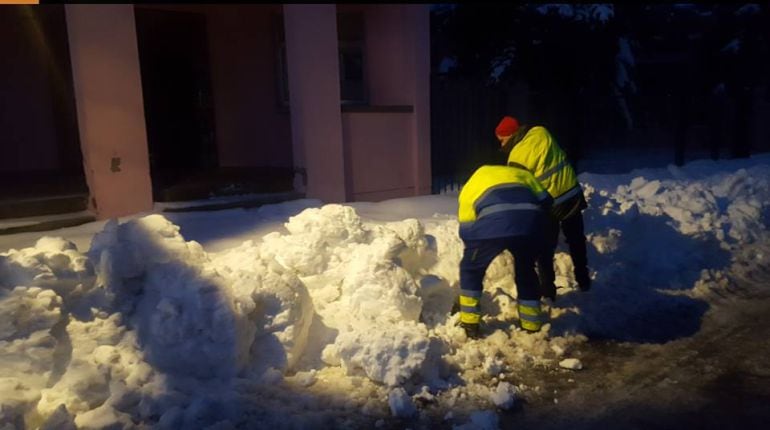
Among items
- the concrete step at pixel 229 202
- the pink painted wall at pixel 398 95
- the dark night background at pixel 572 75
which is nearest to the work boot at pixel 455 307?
the concrete step at pixel 229 202

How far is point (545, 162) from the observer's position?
5.77 meters

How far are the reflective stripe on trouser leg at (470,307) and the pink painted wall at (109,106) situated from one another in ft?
14.3

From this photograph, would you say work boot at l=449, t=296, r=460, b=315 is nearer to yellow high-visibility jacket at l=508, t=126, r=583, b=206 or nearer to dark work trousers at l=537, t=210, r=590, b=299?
dark work trousers at l=537, t=210, r=590, b=299

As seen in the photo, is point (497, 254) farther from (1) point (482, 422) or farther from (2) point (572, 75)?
(2) point (572, 75)

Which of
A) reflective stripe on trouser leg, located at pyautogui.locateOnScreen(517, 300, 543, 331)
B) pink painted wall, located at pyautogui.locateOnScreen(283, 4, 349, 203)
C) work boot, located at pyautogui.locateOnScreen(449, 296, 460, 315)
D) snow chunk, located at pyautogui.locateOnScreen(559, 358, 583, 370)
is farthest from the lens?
pink painted wall, located at pyautogui.locateOnScreen(283, 4, 349, 203)

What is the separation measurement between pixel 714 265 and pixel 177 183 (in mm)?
6641

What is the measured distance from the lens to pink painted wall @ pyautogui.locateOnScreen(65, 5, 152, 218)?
23.0ft

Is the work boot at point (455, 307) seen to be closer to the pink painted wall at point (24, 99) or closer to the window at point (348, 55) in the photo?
the window at point (348, 55)

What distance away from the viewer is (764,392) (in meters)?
4.17

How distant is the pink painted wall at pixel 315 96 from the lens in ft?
28.1

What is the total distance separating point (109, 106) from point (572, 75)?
11286mm

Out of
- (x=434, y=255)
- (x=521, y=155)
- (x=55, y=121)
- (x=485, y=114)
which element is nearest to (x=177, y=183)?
(x=55, y=121)

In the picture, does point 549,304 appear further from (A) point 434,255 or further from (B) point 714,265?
(B) point 714,265

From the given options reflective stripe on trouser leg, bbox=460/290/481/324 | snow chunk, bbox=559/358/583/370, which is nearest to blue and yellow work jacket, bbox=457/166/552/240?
reflective stripe on trouser leg, bbox=460/290/481/324
